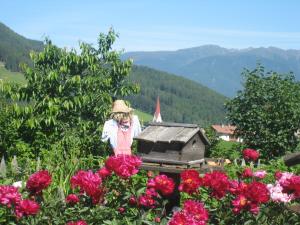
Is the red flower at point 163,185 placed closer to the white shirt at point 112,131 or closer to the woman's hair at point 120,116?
the white shirt at point 112,131

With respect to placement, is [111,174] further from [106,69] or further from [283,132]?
[283,132]

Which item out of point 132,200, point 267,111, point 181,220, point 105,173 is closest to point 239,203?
point 181,220

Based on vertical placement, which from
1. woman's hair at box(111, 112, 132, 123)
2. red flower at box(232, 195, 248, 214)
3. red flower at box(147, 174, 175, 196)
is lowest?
red flower at box(232, 195, 248, 214)

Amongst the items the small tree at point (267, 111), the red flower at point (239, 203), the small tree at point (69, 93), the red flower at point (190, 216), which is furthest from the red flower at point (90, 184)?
the small tree at point (267, 111)

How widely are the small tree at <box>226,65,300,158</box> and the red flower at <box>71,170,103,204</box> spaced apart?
52.1ft

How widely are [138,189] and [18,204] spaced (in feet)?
3.20

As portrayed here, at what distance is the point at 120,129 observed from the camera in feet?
23.6

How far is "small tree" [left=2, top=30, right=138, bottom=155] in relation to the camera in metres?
10.1

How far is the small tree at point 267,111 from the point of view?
18.9 meters

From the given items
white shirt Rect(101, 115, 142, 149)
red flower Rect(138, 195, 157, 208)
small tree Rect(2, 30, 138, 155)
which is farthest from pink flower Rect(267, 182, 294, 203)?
small tree Rect(2, 30, 138, 155)

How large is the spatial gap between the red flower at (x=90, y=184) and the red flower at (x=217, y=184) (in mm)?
814

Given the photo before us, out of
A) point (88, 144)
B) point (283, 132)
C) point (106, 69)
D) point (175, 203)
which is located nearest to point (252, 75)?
point (283, 132)

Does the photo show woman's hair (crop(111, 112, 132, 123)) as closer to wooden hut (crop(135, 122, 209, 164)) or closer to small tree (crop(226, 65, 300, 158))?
wooden hut (crop(135, 122, 209, 164))

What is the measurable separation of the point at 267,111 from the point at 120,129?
13.3 m
